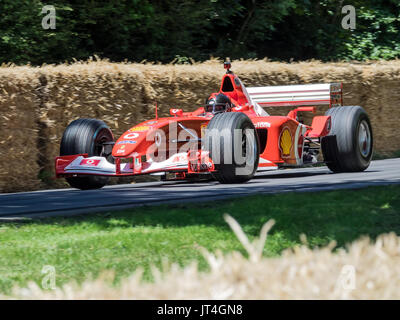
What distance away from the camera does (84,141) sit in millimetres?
11195

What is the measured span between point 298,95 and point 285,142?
5.51ft

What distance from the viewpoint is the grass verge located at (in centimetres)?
520

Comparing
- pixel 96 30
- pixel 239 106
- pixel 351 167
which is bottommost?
pixel 351 167

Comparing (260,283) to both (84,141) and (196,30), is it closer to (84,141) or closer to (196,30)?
(84,141)

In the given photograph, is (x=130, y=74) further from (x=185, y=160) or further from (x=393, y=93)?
(x=393, y=93)

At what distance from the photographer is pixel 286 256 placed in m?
2.54

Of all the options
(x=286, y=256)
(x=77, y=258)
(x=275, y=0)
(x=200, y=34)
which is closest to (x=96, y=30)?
(x=200, y=34)

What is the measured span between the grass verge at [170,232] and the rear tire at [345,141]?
4.03 metres

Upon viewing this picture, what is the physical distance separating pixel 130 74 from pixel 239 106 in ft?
7.09

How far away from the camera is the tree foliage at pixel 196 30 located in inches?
693
